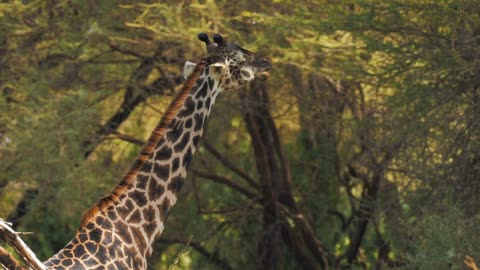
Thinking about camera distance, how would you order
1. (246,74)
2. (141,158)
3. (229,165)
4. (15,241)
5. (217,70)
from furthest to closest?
(229,165), (246,74), (217,70), (141,158), (15,241)

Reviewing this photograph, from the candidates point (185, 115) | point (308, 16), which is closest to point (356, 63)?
point (308, 16)

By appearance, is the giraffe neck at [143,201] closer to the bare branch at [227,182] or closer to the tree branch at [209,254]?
the bare branch at [227,182]

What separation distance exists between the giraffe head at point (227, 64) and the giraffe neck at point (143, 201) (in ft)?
0.29

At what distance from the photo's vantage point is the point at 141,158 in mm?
7449

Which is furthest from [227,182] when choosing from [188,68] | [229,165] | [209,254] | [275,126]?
[188,68]

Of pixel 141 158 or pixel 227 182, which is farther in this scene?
pixel 227 182

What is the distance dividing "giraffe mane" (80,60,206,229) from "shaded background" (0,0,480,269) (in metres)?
4.12

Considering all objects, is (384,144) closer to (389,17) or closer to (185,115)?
(389,17)

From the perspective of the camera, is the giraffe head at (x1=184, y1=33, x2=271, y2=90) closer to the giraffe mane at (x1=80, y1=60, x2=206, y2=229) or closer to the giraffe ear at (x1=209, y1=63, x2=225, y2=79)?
the giraffe ear at (x1=209, y1=63, x2=225, y2=79)

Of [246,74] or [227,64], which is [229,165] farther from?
[227,64]

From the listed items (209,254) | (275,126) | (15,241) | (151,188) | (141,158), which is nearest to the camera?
(15,241)

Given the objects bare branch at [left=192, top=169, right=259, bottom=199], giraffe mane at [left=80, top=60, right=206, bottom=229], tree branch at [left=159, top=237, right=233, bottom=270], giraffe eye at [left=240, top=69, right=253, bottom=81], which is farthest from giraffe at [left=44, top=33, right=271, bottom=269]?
tree branch at [left=159, top=237, right=233, bottom=270]

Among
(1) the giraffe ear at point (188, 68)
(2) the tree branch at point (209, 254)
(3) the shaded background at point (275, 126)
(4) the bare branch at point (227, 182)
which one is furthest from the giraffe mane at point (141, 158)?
(2) the tree branch at point (209, 254)

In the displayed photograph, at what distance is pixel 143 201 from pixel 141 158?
27 cm
